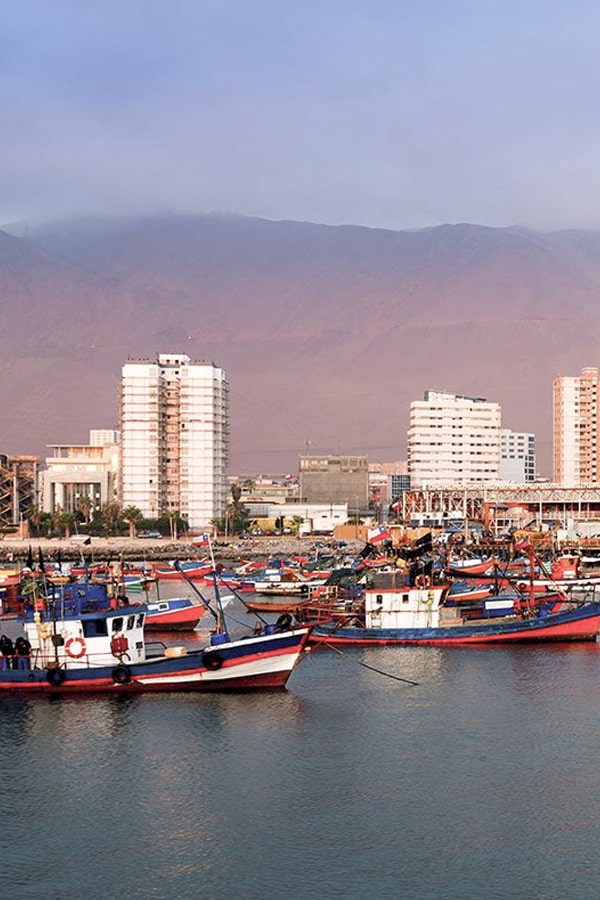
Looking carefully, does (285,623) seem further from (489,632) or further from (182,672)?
(489,632)

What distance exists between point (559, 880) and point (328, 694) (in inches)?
833

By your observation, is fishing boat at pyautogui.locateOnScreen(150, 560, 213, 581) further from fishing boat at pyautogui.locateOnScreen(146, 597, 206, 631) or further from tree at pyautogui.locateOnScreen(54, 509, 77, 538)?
tree at pyautogui.locateOnScreen(54, 509, 77, 538)

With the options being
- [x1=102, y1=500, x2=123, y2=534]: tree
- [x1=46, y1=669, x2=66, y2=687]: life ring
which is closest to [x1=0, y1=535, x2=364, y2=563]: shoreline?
[x1=102, y1=500, x2=123, y2=534]: tree

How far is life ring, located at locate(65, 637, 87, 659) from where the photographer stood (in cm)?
4944

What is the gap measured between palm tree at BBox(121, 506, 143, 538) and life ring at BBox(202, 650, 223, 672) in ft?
451

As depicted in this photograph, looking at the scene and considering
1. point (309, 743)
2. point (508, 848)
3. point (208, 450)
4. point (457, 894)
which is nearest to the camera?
point (457, 894)

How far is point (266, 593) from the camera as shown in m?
95.9

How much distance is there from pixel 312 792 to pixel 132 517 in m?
150

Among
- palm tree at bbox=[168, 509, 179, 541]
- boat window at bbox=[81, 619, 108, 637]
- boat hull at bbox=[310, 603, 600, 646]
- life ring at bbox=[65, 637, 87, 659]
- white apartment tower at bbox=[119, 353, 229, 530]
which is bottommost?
boat hull at bbox=[310, 603, 600, 646]

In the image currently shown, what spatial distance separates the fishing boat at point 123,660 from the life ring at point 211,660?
4 centimetres

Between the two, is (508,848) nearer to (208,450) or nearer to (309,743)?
(309,743)

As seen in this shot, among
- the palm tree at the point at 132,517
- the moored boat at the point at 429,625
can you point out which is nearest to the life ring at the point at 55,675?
the moored boat at the point at 429,625

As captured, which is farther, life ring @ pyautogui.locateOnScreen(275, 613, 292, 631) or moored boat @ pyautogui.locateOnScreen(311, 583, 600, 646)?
moored boat @ pyautogui.locateOnScreen(311, 583, 600, 646)

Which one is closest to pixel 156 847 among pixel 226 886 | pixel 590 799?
pixel 226 886
